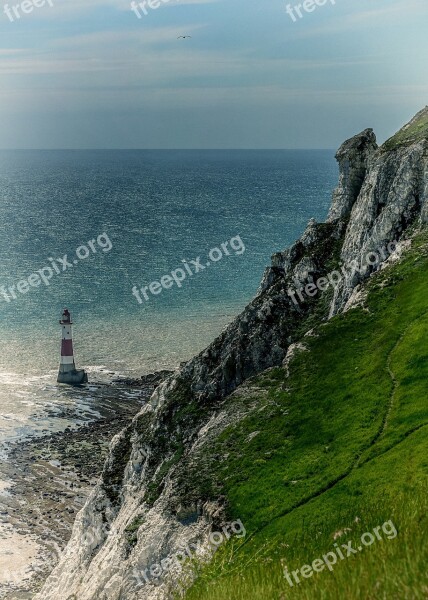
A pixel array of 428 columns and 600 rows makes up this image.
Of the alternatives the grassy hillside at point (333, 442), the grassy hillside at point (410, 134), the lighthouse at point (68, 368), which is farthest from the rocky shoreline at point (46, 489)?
the grassy hillside at point (410, 134)

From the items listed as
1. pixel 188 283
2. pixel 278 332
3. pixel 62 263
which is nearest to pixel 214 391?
pixel 278 332
